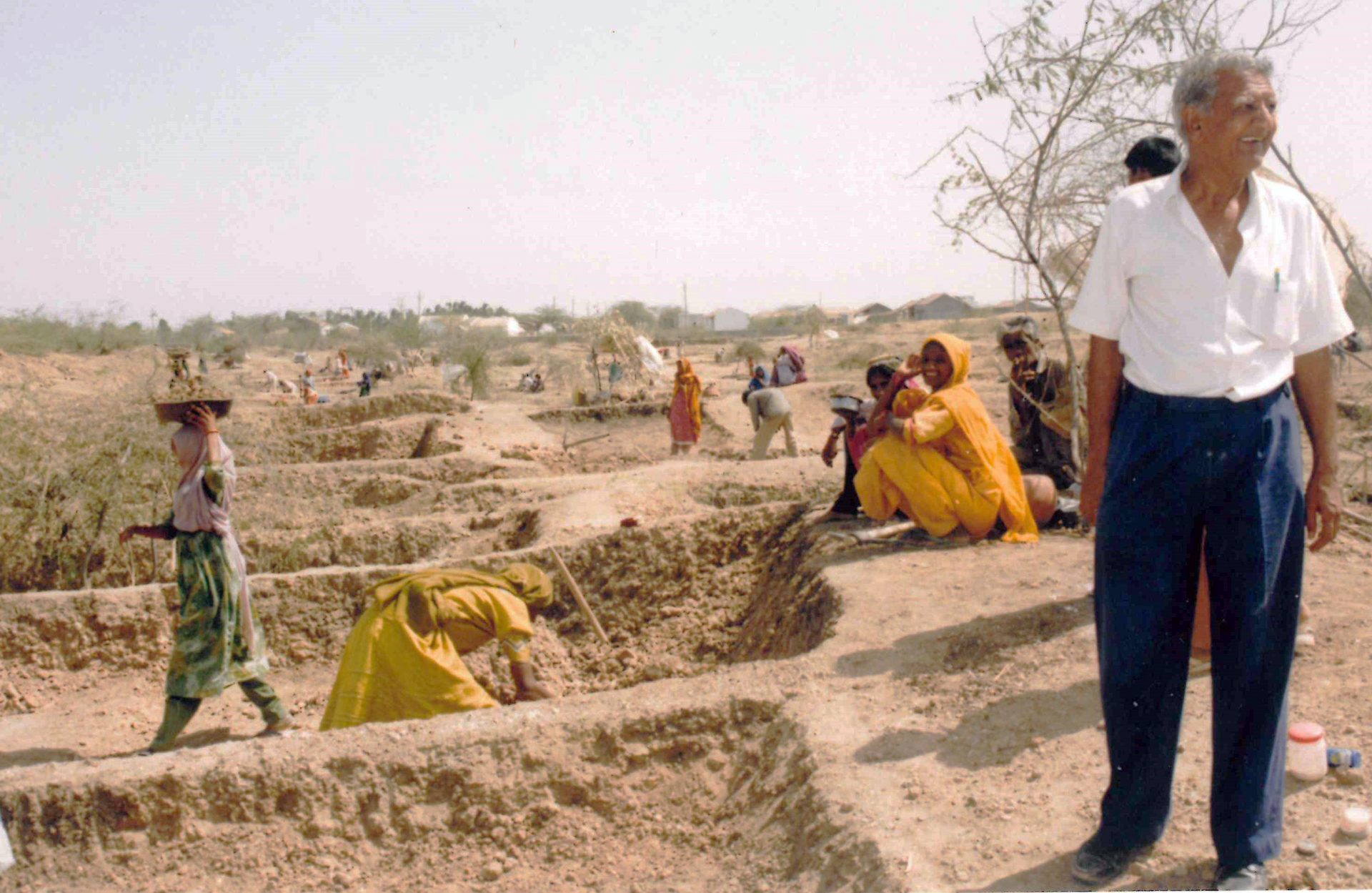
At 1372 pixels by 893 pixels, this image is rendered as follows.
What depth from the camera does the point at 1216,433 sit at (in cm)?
216

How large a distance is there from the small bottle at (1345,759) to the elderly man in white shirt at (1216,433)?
0.60 metres

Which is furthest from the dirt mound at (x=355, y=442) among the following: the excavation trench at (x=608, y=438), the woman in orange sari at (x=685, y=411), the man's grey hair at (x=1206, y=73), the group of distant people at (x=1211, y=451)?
the man's grey hair at (x=1206, y=73)

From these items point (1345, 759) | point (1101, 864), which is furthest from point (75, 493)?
point (1345, 759)

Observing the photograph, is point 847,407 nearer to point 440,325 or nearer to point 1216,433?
point 1216,433

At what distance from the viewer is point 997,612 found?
4473 mm

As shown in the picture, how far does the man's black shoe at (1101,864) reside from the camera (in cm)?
238

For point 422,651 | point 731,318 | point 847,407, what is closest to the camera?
point 422,651

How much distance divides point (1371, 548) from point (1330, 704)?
96.2 inches

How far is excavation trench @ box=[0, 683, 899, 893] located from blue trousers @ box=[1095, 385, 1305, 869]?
4.26 feet

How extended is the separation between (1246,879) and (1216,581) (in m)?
0.61

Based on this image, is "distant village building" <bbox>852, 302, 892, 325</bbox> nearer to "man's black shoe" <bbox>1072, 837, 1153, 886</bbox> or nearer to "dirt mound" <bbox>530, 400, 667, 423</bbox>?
"dirt mound" <bbox>530, 400, 667, 423</bbox>

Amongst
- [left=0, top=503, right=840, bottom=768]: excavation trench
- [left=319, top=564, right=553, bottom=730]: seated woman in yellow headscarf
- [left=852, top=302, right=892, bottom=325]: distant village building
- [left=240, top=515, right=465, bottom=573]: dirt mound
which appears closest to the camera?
[left=319, top=564, right=553, bottom=730]: seated woman in yellow headscarf

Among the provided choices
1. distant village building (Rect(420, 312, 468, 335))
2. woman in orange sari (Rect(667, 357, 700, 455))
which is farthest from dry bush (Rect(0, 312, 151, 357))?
woman in orange sari (Rect(667, 357, 700, 455))

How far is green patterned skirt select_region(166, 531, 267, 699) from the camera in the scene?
184 inches
